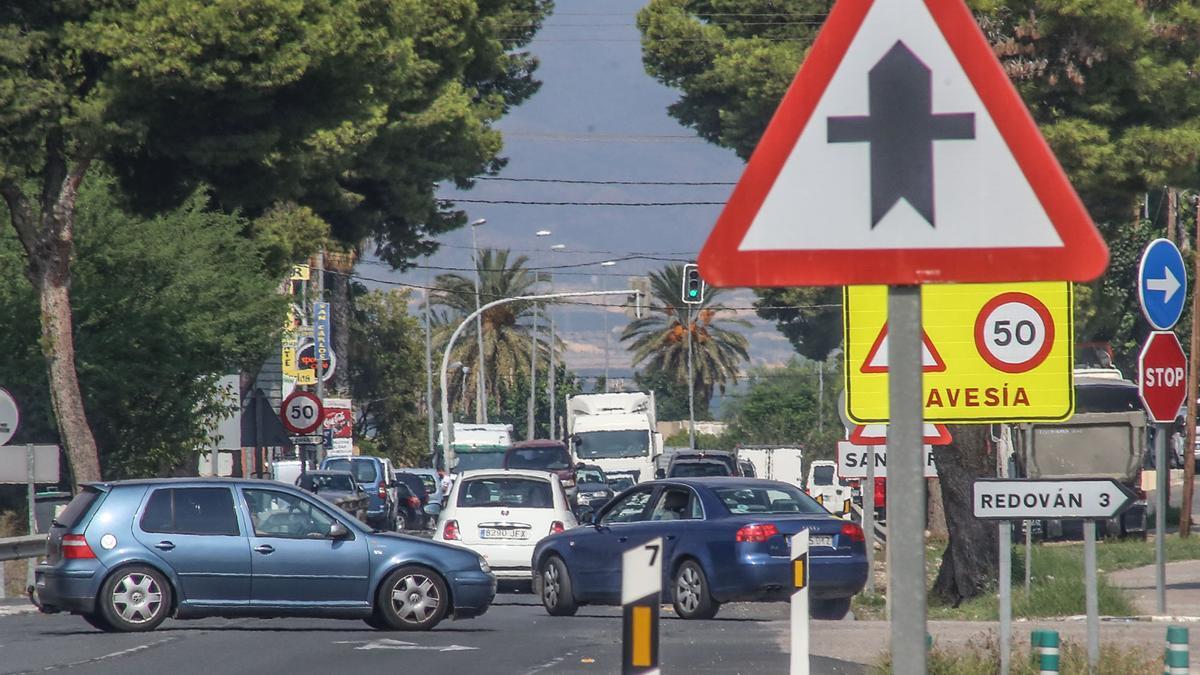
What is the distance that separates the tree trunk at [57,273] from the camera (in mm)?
22375

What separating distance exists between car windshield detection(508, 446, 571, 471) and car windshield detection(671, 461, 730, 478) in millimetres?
5185

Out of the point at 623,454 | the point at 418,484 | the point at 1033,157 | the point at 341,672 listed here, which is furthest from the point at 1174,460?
the point at 1033,157

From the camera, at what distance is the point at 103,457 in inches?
1124

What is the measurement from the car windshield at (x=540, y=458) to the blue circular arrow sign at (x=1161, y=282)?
1207 inches

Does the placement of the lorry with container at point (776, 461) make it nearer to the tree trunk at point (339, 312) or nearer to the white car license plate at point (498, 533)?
the tree trunk at point (339, 312)

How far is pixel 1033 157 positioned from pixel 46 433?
2890cm

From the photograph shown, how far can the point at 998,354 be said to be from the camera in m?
9.66

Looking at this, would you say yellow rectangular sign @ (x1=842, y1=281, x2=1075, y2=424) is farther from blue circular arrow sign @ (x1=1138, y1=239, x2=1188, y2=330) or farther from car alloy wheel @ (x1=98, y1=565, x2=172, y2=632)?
car alloy wheel @ (x1=98, y1=565, x2=172, y2=632)

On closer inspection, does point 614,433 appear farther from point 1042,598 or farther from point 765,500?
point 1042,598

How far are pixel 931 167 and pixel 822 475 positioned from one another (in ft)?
179

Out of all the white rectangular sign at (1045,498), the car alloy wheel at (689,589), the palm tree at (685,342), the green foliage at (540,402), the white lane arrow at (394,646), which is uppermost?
the palm tree at (685,342)

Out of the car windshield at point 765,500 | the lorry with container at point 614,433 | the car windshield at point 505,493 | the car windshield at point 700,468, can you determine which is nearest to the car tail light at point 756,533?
the car windshield at point 765,500

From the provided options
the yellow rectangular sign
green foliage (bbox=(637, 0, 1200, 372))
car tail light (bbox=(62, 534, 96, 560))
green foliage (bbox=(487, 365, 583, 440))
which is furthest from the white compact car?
green foliage (bbox=(487, 365, 583, 440))

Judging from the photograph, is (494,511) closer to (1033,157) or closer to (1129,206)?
(1129,206)
